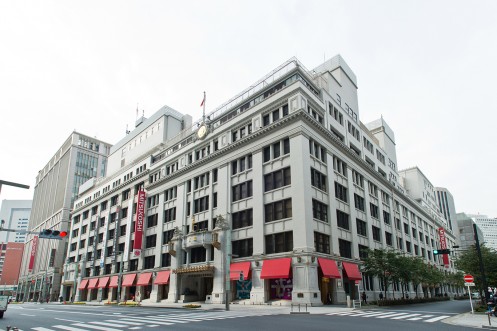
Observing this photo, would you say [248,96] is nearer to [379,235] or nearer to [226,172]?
[226,172]

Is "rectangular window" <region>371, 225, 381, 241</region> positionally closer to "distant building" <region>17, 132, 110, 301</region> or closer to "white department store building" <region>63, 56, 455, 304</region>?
"white department store building" <region>63, 56, 455, 304</region>

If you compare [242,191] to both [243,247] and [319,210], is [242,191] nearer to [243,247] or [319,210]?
[243,247]

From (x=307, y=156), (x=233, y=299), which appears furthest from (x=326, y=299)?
(x=307, y=156)

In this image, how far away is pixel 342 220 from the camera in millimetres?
43281

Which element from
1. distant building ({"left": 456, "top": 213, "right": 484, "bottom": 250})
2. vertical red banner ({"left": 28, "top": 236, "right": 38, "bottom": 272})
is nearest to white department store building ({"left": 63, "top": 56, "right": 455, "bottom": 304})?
vertical red banner ({"left": 28, "top": 236, "right": 38, "bottom": 272})

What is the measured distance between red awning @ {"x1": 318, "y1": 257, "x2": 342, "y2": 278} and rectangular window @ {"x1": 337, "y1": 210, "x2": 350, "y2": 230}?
20.0ft

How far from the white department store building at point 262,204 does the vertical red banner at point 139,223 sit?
1.05m

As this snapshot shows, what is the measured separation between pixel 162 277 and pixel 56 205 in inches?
3218

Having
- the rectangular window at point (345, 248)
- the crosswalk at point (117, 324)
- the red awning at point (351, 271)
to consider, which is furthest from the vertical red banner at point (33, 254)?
the crosswalk at point (117, 324)

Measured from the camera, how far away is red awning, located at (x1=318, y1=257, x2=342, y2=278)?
35.1m

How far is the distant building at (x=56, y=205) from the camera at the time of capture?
101750 mm

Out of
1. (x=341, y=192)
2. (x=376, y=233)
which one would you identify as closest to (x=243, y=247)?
(x=341, y=192)

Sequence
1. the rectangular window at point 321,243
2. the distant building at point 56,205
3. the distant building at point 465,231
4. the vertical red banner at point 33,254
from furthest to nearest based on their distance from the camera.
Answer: the distant building at point 465,231, the vertical red banner at point 33,254, the distant building at point 56,205, the rectangular window at point 321,243

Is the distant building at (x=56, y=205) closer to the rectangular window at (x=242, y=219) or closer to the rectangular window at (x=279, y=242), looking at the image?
the rectangular window at (x=242, y=219)
